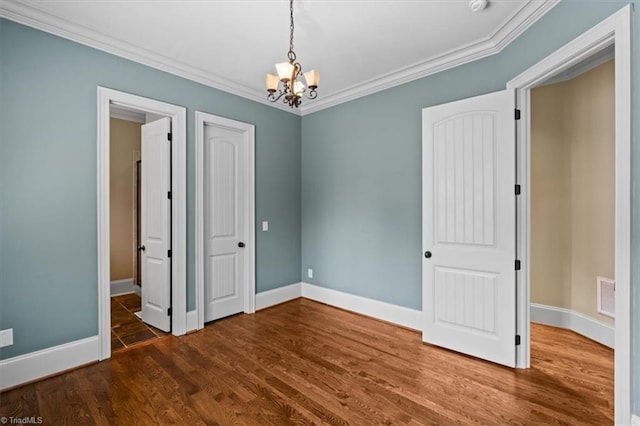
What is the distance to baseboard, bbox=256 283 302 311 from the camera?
4.12 metres

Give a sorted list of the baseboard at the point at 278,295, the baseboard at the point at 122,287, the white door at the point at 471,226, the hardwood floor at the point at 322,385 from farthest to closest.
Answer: the baseboard at the point at 122,287 < the baseboard at the point at 278,295 < the white door at the point at 471,226 < the hardwood floor at the point at 322,385

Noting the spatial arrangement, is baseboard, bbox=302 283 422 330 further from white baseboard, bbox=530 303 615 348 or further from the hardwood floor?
white baseboard, bbox=530 303 615 348

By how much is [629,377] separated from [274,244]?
3624 mm

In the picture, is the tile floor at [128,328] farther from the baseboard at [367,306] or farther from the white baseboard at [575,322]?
the white baseboard at [575,322]

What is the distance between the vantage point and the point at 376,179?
3791mm

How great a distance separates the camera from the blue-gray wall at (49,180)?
2.29 m

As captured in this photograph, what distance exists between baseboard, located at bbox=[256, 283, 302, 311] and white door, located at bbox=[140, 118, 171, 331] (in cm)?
117

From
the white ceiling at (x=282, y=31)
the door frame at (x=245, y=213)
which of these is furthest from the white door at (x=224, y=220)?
the white ceiling at (x=282, y=31)

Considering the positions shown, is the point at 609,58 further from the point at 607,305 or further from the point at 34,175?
the point at 34,175

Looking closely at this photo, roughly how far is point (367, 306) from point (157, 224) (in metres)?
2.73

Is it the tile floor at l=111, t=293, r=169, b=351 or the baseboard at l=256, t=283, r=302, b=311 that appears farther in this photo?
the baseboard at l=256, t=283, r=302, b=311

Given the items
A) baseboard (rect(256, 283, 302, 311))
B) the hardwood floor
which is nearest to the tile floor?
the hardwood floor

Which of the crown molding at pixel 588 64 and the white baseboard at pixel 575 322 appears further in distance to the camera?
the white baseboard at pixel 575 322

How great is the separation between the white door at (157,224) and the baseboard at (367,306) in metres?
2.00
